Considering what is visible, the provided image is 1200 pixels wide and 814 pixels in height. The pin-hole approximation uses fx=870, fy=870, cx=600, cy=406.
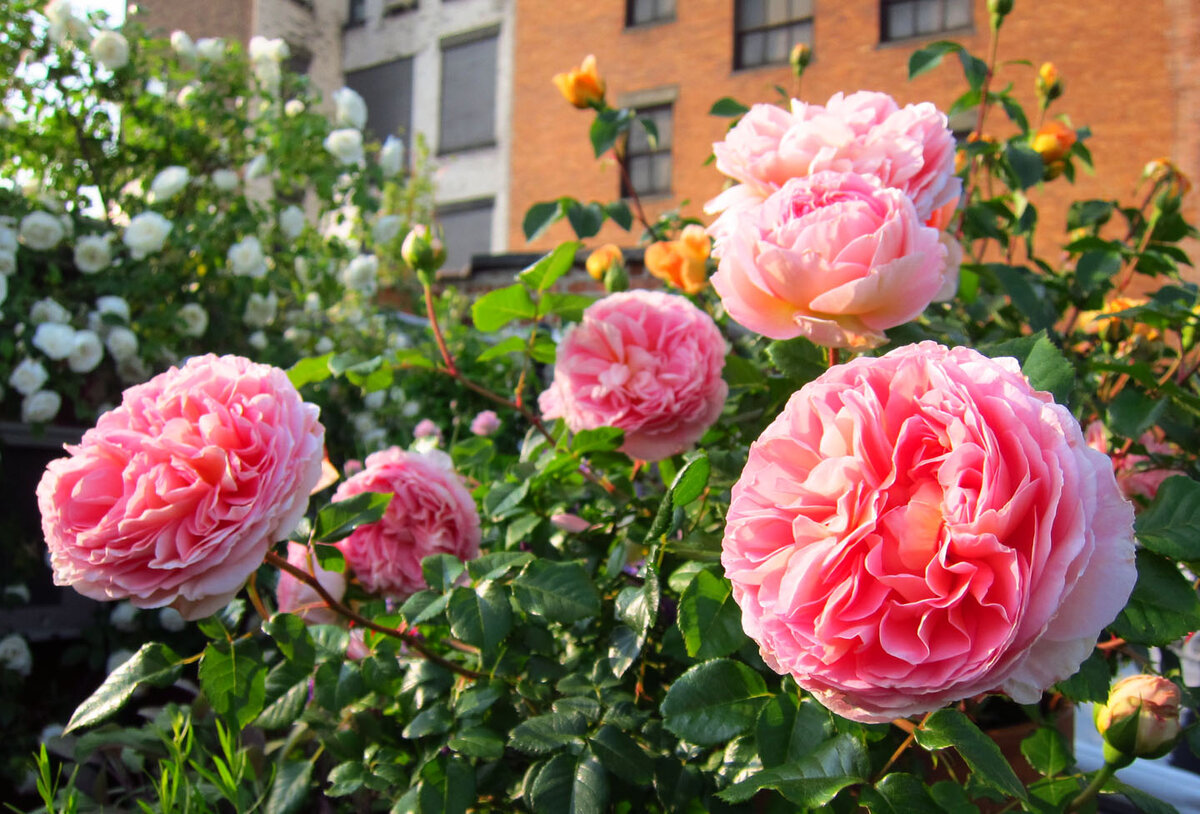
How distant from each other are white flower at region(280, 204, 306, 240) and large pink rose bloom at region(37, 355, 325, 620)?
6.92 feet

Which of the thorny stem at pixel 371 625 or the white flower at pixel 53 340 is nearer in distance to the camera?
the thorny stem at pixel 371 625

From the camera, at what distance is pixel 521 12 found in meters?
10.9

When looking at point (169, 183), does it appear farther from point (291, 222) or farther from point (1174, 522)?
point (1174, 522)

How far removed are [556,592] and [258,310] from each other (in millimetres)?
2059

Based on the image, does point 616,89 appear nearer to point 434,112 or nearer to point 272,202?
point 434,112

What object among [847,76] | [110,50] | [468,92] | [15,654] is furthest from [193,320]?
[468,92]

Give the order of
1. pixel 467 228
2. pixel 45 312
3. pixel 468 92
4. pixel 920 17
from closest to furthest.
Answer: pixel 45 312 → pixel 920 17 → pixel 467 228 → pixel 468 92

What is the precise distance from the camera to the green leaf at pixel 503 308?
76cm

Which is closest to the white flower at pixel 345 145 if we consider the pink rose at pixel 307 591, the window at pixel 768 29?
the pink rose at pixel 307 591

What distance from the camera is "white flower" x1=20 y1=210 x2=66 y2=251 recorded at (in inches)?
77.9

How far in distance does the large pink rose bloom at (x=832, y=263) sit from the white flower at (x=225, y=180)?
2.24 metres

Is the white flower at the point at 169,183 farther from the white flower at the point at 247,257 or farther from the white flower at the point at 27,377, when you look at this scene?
the white flower at the point at 27,377

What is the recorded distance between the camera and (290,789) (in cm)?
70

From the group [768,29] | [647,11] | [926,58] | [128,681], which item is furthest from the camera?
[647,11]
